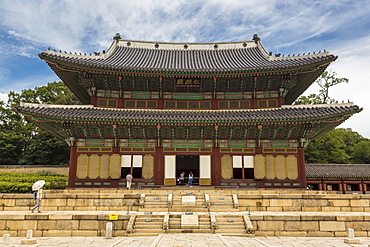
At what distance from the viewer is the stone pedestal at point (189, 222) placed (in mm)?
13266

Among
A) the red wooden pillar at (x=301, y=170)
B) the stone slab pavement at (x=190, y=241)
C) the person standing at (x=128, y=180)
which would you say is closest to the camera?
the stone slab pavement at (x=190, y=241)

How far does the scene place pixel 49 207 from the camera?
16.2m

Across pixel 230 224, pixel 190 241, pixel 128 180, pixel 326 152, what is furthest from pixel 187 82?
pixel 326 152

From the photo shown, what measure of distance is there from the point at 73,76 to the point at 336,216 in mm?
21075

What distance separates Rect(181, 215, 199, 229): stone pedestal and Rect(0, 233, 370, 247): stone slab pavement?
2.23ft

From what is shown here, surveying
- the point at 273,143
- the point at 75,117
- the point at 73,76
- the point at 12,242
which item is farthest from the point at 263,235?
the point at 73,76

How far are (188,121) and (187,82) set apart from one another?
4.74m

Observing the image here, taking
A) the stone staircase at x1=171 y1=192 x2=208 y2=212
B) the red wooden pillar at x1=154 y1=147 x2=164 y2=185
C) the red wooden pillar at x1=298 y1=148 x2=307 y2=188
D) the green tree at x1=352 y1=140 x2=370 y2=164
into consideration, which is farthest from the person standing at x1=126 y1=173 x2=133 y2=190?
the green tree at x1=352 y1=140 x2=370 y2=164

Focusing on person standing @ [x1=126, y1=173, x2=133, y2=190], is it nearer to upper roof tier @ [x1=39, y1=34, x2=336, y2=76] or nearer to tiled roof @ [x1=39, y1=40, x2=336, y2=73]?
upper roof tier @ [x1=39, y1=34, x2=336, y2=76]

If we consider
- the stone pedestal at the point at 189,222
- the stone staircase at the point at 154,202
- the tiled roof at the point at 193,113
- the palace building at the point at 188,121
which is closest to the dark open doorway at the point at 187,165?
the palace building at the point at 188,121

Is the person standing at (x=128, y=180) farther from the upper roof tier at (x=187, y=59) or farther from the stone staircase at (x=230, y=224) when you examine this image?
the stone staircase at (x=230, y=224)

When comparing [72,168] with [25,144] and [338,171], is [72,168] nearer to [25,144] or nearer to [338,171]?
[338,171]

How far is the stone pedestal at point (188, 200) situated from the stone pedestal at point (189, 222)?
253 centimetres

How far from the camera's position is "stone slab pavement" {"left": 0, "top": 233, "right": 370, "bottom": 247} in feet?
35.4
